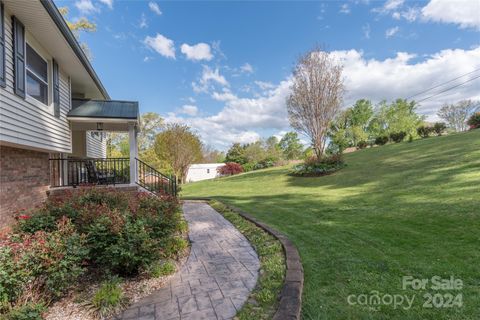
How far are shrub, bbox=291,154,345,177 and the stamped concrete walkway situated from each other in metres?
9.24

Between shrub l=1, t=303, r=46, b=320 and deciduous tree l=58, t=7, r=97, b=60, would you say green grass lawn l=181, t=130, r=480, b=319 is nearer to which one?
shrub l=1, t=303, r=46, b=320

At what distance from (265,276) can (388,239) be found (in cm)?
214

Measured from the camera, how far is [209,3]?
1041cm

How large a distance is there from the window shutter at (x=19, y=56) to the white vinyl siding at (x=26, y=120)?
8 cm

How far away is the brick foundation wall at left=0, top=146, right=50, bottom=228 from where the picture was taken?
16.0 ft

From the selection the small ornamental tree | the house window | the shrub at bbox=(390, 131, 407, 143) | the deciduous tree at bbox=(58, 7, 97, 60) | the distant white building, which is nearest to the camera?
the house window

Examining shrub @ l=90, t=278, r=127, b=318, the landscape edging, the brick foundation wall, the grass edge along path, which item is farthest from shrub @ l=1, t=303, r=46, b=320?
the brick foundation wall

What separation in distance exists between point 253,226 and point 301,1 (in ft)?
29.0

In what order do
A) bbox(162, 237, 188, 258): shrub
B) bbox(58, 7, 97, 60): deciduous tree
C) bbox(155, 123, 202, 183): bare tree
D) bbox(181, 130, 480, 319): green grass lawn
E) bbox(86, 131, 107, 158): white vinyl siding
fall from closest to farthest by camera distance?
bbox(181, 130, 480, 319): green grass lawn → bbox(162, 237, 188, 258): shrub → bbox(86, 131, 107, 158): white vinyl siding → bbox(58, 7, 97, 60): deciduous tree → bbox(155, 123, 202, 183): bare tree

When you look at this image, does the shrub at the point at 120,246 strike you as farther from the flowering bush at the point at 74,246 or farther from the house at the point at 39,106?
the house at the point at 39,106

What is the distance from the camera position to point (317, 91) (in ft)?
42.8

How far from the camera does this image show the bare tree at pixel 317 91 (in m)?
13.0

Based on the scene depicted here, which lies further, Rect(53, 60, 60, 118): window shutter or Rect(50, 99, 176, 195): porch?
Rect(50, 99, 176, 195): porch

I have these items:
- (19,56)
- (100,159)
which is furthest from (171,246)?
(100,159)
